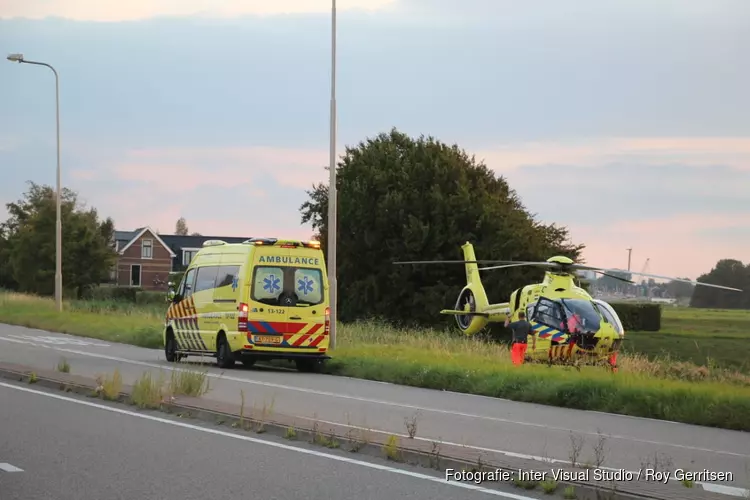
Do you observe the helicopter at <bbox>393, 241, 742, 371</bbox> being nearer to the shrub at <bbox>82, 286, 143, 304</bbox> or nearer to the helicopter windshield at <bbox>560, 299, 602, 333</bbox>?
the helicopter windshield at <bbox>560, 299, 602, 333</bbox>

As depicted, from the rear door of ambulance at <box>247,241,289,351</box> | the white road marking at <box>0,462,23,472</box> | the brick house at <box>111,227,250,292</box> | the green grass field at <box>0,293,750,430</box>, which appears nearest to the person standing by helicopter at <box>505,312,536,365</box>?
the green grass field at <box>0,293,750,430</box>

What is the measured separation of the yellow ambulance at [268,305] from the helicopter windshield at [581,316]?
18.8 ft

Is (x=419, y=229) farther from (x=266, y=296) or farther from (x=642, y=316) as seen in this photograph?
(x=266, y=296)

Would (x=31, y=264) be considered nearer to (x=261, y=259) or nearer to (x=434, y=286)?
(x=434, y=286)

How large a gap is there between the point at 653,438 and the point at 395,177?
1670 inches

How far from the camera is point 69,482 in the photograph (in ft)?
30.9

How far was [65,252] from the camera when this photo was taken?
245 feet

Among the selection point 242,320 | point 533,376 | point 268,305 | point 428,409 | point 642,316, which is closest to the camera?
point 428,409

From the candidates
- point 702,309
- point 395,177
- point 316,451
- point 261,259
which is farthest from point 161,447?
point 702,309

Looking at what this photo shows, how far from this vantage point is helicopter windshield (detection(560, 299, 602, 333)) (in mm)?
26391

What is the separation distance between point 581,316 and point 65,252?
54178mm

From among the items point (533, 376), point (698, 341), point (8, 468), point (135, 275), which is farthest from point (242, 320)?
point (135, 275)

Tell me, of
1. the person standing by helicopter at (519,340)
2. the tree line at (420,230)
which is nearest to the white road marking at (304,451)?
the person standing by helicopter at (519,340)

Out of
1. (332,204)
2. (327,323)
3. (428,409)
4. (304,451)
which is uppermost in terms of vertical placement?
(332,204)
